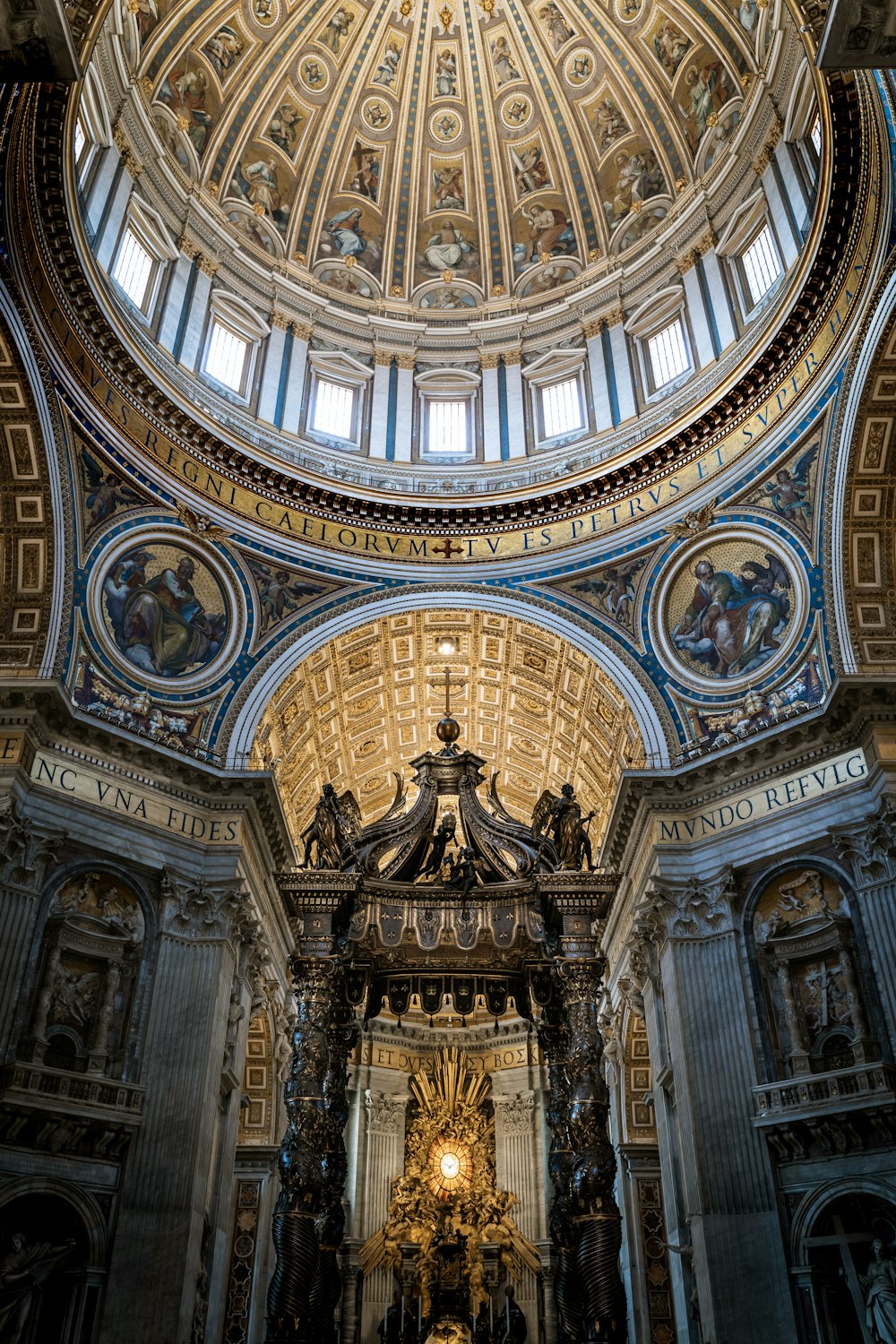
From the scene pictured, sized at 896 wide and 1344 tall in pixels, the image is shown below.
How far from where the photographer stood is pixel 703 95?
22984 millimetres

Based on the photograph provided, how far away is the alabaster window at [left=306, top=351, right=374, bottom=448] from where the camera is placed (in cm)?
2355

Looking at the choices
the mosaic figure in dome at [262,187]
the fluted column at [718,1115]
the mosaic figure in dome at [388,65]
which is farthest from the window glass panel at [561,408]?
the fluted column at [718,1115]

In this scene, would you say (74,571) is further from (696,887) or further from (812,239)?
(812,239)

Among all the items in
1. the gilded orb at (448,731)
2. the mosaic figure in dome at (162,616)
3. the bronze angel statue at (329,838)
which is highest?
the mosaic figure in dome at (162,616)

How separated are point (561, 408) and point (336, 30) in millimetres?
10273

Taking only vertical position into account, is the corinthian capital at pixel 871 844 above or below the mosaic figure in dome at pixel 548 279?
below

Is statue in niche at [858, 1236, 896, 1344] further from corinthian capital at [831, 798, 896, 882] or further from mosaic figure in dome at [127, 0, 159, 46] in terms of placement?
mosaic figure in dome at [127, 0, 159, 46]

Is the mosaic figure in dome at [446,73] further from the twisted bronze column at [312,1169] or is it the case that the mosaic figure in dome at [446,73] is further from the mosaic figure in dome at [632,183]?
the twisted bronze column at [312,1169]

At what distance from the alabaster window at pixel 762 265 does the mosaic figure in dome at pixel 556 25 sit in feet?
25.3

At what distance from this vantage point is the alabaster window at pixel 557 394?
23500 mm

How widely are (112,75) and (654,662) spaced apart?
1449 centimetres

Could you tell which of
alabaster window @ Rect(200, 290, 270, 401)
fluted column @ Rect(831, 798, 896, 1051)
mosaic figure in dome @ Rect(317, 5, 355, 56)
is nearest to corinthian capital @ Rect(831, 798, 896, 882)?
fluted column @ Rect(831, 798, 896, 1051)

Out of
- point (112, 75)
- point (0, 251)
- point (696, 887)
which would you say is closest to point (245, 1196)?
point (696, 887)

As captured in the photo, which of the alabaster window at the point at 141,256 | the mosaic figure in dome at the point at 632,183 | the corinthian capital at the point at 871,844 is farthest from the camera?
the mosaic figure in dome at the point at 632,183
